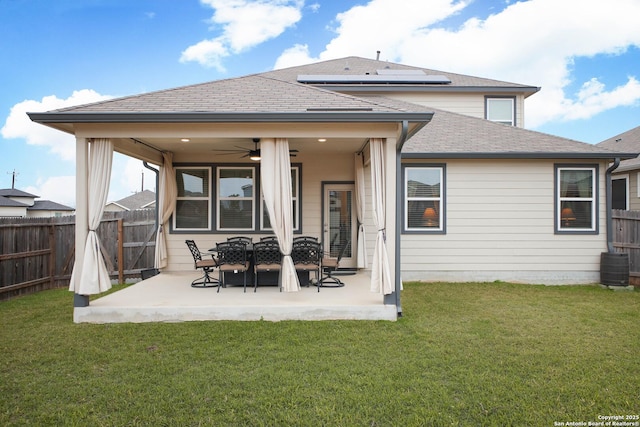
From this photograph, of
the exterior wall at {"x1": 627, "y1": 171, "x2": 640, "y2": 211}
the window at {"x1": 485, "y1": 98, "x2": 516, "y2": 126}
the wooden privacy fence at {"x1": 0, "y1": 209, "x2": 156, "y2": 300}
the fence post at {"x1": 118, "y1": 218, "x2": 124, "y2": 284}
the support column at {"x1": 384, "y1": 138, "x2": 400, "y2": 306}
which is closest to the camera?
the support column at {"x1": 384, "y1": 138, "x2": 400, "y2": 306}

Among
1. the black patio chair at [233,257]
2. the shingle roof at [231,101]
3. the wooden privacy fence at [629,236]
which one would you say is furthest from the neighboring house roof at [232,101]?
the wooden privacy fence at [629,236]

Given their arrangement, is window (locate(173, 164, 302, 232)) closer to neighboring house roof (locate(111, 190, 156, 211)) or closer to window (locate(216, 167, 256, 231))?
window (locate(216, 167, 256, 231))

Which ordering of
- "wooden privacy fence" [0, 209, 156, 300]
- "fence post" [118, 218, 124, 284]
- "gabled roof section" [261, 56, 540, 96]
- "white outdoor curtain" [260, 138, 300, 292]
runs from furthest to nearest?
"gabled roof section" [261, 56, 540, 96] → "fence post" [118, 218, 124, 284] → "wooden privacy fence" [0, 209, 156, 300] → "white outdoor curtain" [260, 138, 300, 292]

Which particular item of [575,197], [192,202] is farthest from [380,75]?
[192,202]

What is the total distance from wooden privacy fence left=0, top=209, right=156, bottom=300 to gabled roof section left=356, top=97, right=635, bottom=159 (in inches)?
270

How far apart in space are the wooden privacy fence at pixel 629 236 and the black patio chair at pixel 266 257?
791 cm

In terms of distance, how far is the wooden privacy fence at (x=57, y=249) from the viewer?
7.37 metres

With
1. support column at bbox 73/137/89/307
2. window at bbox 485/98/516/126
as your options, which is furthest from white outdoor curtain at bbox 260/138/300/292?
window at bbox 485/98/516/126

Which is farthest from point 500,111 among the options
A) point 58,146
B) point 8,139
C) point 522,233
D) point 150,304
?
point 8,139

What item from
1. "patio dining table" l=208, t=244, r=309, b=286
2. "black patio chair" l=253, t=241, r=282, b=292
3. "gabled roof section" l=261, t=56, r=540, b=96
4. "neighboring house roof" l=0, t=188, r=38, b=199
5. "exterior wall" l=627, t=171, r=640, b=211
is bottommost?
"patio dining table" l=208, t=244, r=309, b=286

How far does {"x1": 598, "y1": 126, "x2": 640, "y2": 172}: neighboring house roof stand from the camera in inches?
445

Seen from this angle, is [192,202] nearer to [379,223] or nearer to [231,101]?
[231,101]

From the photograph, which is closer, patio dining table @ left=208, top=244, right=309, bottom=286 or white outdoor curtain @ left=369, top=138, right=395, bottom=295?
white outdoor curtain @ left=369, top=138, right=395, bottom=295

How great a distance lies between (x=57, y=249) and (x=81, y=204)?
405 centimetres
